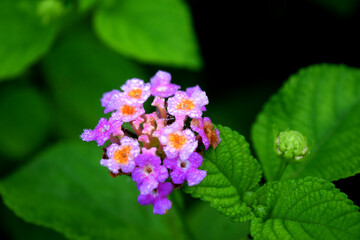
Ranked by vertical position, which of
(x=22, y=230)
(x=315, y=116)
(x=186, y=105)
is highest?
(x=186, y=105)

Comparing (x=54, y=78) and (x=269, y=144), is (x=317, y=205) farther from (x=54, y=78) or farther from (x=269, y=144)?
(x=54, y=78)

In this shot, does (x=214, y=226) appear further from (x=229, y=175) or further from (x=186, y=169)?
(x=186, y=169)

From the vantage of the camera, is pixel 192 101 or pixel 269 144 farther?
pixel 269 144

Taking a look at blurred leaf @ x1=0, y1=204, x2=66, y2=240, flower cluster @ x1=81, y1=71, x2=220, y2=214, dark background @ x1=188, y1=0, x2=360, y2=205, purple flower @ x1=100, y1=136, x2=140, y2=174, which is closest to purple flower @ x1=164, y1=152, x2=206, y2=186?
flower cluster @ x1=81, y1=71, x2=220, y2=214

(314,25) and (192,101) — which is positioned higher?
(192,101)

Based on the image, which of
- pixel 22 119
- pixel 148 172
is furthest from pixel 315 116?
pixel 22 119

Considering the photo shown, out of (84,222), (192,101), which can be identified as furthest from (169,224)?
(192,101)
